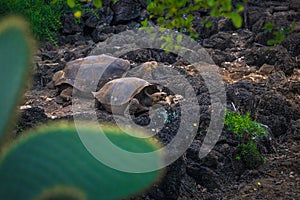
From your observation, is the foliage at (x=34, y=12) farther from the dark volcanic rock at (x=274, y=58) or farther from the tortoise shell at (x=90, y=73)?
the dark volcanic rock at (x=274, y=58)

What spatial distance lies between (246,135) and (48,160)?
6.99ft

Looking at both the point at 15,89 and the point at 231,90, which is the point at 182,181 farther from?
the point at 15,89

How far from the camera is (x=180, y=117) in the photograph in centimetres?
268

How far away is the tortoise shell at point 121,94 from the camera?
3.24m

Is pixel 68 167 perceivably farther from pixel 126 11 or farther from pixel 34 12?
pixel 126 11

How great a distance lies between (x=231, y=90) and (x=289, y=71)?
3.97 feet

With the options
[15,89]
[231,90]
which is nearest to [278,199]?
[231,90]

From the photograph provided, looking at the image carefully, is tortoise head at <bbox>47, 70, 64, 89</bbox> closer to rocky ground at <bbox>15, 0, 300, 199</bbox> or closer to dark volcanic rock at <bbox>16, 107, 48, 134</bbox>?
rocky ground at <bbox>15, 0, 300, 199</bbox>

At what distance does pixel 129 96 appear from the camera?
3240 millimetres

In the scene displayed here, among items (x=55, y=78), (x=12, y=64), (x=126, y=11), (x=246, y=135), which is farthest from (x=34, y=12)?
(x=12, y=64)

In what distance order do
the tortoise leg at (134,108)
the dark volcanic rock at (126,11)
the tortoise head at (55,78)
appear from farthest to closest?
the dark volcanic rock at (126,11) < the tortoise head at (55,78) < the tortoise leg at (134,108)

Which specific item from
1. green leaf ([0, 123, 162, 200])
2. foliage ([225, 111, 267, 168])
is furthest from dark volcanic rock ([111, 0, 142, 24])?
green leaf ([0, 123, 162, 200])

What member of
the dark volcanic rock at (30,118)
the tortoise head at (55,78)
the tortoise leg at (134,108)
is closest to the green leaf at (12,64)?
the dark volcanic rock at (30,118)

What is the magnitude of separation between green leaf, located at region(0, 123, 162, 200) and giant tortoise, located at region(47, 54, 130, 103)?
3.18m
